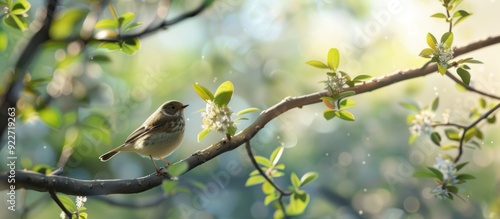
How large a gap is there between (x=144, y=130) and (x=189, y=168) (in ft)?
0.43

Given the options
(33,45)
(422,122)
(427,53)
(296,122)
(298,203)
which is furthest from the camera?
(296,122)

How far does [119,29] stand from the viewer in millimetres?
585

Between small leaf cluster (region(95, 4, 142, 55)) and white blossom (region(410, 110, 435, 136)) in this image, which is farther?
white blossom (region(410, 110, 435, 136))

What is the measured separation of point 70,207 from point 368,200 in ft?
3.33

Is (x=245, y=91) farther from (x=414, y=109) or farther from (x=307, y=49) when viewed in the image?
(x=414, y=109)

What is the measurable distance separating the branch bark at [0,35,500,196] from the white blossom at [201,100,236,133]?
0.06 ft

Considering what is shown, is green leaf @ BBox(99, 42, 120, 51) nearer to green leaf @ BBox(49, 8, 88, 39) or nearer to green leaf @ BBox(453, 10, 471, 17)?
green leaf @ BBox(49, 8, 88, 39)

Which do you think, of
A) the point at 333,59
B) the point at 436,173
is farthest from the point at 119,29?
the point at 436,173

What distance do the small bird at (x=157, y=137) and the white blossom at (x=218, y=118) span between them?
0.32 ft

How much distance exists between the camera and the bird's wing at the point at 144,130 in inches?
26.6

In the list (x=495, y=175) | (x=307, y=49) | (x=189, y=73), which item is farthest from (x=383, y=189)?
(x=189, y=73)

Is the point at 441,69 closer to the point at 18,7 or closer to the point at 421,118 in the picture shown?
the point at 421,118

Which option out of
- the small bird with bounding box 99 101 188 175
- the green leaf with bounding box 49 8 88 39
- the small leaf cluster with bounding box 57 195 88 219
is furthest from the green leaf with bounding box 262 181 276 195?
the green leaf with bounding box 49 8 88 39

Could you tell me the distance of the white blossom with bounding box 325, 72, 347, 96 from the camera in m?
0.62
